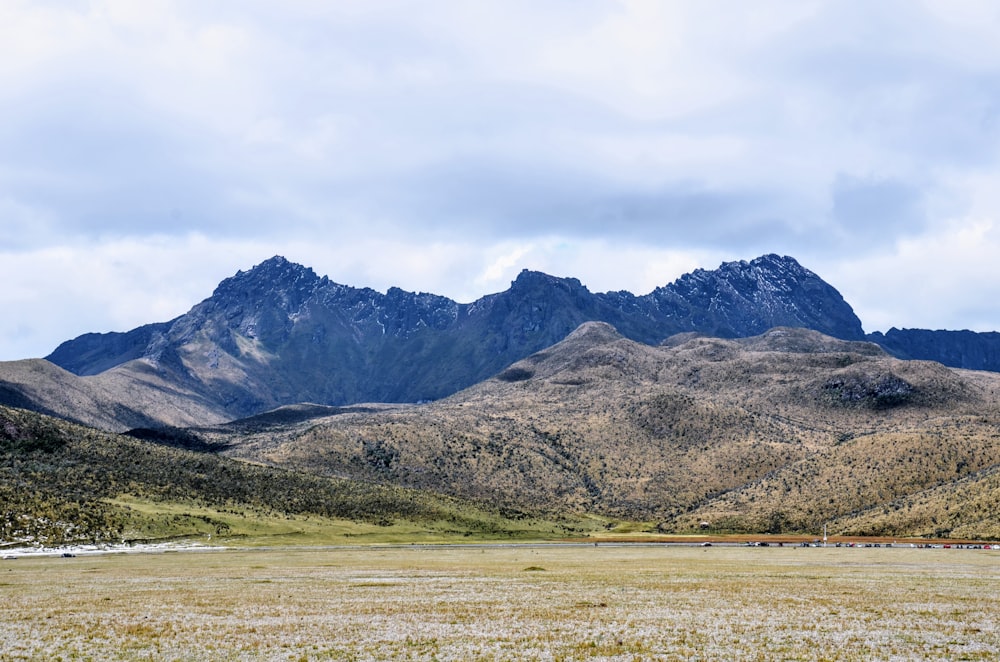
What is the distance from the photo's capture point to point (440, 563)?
80188mm

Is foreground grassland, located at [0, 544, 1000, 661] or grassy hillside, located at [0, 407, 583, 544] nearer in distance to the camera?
foreground grassland, located at [0, 544, 1000, 661]

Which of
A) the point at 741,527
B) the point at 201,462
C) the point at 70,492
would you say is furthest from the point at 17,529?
the point at 741,527

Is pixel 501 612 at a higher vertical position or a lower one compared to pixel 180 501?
higher

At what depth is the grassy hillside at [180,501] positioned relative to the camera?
10638 cm

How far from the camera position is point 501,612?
41000 millimetres

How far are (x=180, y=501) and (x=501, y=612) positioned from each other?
104 meters

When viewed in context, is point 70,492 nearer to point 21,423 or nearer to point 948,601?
point 21,423

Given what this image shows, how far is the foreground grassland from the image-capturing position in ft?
102

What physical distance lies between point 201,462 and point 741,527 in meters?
104

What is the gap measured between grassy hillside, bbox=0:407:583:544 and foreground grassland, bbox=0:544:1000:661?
111ft

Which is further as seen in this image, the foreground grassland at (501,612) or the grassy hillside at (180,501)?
the grassy hillside at (180,501)

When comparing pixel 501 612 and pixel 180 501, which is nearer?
pixel 501 612

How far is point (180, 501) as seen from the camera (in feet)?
430

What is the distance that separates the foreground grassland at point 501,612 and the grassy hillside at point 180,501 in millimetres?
33767
